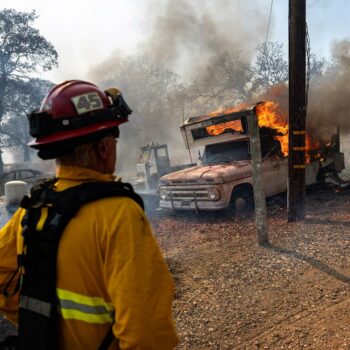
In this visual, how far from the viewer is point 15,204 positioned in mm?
7145

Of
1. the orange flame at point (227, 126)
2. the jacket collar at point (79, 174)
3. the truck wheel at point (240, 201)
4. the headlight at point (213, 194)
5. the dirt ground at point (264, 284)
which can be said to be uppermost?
the orange flame at point (227, 126)

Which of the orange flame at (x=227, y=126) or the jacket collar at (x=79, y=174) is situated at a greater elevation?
the orange flame at (x=227, y=126)

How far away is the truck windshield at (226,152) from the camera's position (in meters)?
9.42

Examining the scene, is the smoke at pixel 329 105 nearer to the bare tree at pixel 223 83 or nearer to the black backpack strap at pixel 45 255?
the black backpack strap at pixel 45 255

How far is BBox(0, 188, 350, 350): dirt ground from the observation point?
352 cm

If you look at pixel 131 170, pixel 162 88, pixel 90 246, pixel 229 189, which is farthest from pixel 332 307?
pixel 162 88

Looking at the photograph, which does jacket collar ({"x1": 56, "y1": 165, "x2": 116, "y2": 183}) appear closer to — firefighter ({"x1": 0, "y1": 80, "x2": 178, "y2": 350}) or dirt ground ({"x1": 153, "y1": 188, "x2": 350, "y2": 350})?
firefighter ({"x1": 0, "y1": 80, "x2": 178, "y2": 350})

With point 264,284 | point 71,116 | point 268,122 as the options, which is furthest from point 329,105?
point 71,116

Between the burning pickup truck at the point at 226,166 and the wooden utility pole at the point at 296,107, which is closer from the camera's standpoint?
the wooden utility pole at the point at 296,107

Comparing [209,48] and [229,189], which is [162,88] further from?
[229,189]

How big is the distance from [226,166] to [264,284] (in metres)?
4.53

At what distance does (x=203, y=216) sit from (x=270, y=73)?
2380cm

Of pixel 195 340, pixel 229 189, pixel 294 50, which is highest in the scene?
pixel 294 50

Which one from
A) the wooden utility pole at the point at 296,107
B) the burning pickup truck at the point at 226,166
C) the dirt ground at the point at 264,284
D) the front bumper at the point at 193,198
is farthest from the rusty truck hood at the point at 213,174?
the wooden utility pole at the point at 296,107
